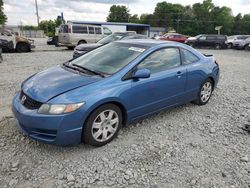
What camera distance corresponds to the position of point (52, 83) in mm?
3254

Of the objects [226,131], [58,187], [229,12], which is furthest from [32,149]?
[229,12]

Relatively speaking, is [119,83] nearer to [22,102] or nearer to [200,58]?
[22,102]

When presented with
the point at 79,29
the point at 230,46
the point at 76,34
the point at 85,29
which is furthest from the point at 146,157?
the point at 230,46

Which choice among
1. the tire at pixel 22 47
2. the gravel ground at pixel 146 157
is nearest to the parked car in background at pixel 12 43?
the tire at pixel 22 47

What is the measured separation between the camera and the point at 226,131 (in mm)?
3971

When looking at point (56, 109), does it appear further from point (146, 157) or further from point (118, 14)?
point (118, 14)

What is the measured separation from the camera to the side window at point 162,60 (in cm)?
378

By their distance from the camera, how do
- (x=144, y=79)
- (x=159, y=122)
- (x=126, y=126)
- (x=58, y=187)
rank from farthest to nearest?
(x=159, y=122) < (x=126, y=126) < (x=144, y=79) < (x=58, y=187)

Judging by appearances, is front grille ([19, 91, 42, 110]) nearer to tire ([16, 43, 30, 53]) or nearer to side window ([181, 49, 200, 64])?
side window ([181, 49, 200, 64])

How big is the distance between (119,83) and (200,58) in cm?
229

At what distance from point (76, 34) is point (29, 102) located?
14556 millimetres

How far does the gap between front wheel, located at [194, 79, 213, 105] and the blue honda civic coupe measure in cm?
25

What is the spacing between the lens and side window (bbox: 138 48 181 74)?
3.78m

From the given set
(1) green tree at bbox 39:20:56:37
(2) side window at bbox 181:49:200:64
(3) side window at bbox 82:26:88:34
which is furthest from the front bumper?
(1) green tree at bbox 39:20:56:37
